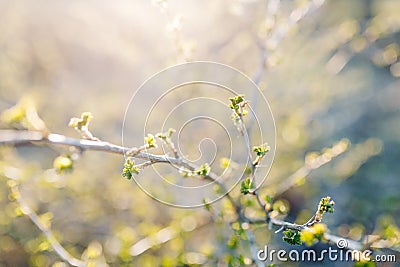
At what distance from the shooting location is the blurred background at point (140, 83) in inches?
75.7

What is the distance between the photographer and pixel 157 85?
2.00m

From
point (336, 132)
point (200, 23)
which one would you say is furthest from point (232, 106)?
point (336, 132)

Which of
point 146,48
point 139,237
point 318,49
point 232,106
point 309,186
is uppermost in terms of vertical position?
point 318,49

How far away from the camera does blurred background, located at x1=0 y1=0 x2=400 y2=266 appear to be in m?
1.92

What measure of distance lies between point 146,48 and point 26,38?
28.0 inches

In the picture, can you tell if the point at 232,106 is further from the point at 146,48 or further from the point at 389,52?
the point at 146,48

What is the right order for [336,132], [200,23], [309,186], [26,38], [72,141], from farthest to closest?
[336,132]
[26,38]
[200,23]
[309,186]
[72,141]

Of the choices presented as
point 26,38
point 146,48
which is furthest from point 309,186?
point 26,38

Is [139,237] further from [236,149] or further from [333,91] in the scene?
[333,91]

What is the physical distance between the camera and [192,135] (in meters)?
2.06

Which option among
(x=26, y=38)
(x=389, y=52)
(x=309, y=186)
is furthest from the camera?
(x=26, y=38)

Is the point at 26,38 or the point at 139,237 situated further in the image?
the point at 26,38

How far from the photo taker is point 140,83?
230 cm

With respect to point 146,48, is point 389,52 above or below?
below
